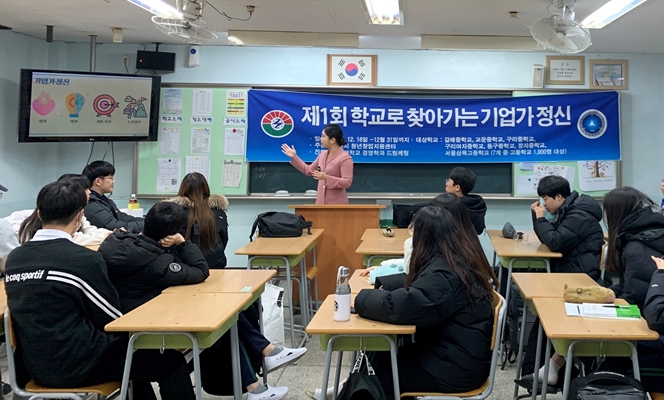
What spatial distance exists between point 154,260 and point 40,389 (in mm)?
641

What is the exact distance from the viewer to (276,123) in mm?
6016

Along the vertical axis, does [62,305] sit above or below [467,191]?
below

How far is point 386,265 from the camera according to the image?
2824 mm

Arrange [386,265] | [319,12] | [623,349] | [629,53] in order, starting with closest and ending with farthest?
1. [623,349]
2. [386,265]
3. [319,12]
4. [629,53]

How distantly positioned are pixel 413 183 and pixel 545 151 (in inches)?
55.1

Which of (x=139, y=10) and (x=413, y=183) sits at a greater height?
(x=139, y=10)

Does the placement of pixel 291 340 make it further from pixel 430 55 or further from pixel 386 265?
pixel 430 55

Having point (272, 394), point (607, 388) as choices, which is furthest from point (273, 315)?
point (607, 388)

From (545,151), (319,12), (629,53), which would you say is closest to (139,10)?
(319,12)

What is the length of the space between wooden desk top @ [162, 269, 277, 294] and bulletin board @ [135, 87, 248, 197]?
10.3ft

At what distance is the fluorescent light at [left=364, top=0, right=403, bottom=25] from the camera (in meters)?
4.32

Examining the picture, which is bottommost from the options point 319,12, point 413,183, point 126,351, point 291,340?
point 291,340

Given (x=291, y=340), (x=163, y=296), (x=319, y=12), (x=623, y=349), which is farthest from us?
(x=319, y=12)

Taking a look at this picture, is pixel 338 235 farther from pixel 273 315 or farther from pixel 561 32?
pixel 561 32
